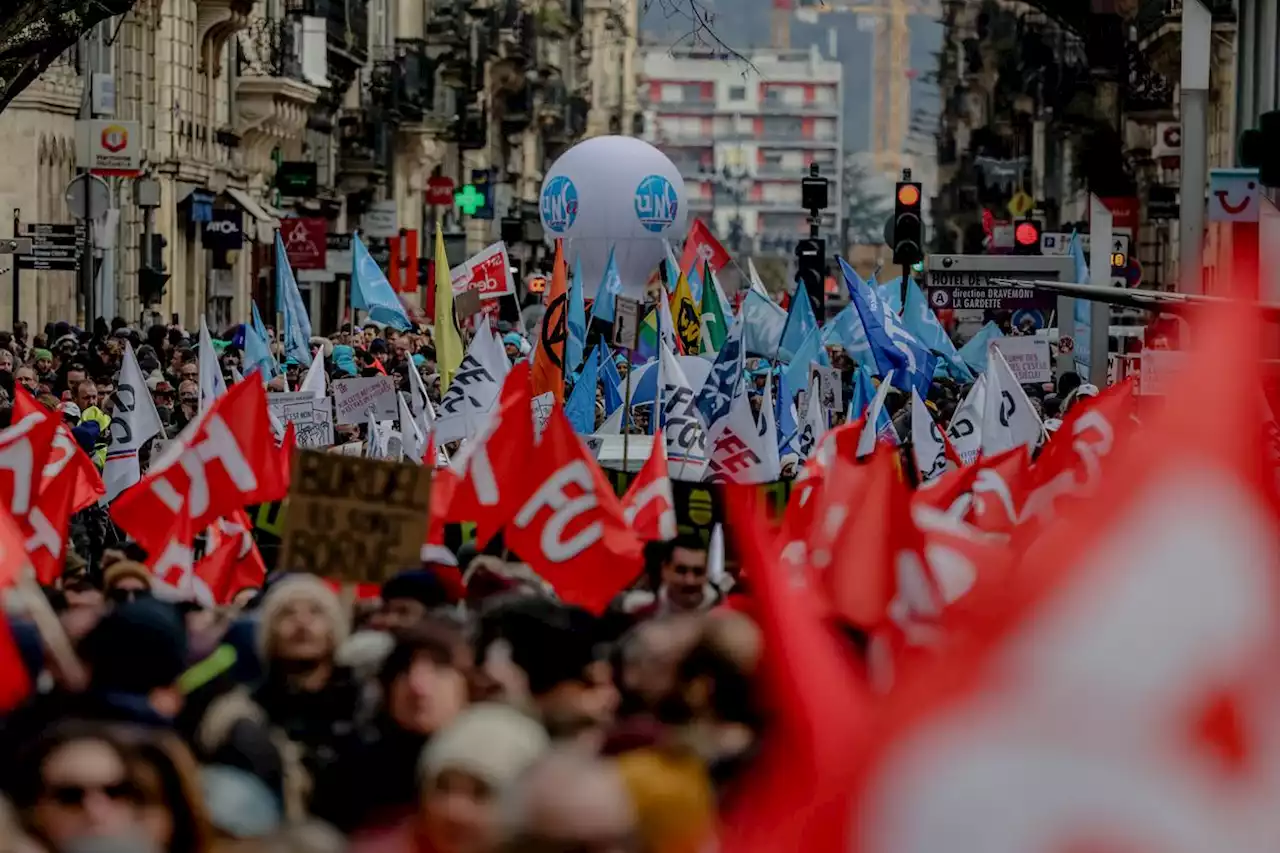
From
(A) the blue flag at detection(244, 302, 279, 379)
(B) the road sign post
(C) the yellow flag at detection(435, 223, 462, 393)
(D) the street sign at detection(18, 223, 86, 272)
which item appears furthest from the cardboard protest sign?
(B) the road sign post

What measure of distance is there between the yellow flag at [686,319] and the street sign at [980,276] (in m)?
2.52

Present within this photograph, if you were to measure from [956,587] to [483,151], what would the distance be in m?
78.1

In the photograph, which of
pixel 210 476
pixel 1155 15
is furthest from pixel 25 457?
pixel 1155 15

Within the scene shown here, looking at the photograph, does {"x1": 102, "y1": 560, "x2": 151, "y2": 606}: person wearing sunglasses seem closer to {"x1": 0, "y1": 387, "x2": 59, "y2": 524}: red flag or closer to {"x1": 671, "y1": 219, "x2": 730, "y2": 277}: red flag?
{"x1": 0, "y1": 387, "x2": 59, "y2": 524}: red flag

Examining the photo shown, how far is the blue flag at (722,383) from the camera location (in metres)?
18.6

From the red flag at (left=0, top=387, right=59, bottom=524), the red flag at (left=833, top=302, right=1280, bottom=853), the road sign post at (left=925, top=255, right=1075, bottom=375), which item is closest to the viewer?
the red flag at (left=833, top=302, right=1280, bottom=853)

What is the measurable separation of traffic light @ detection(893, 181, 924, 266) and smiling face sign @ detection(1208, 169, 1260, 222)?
15.2 feet

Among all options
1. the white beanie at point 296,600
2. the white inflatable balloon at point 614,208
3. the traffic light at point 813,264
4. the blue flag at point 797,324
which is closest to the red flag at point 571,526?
the white beanie at point 296,600

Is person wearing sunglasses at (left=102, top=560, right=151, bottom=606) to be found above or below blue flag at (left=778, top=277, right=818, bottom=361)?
below

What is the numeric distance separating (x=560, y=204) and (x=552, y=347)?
50.1 ft

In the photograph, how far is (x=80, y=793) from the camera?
524 centimetres

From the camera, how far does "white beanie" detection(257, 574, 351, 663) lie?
7355 millimetres

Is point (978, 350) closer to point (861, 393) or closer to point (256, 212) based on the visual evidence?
point (861, 393)

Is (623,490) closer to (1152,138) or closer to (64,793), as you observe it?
(64,793)
